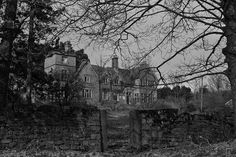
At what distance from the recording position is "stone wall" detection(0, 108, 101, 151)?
955cm

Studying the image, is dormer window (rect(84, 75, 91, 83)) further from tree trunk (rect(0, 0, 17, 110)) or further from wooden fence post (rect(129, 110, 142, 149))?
wooden fence post (rect(129, 110, 142, 149))

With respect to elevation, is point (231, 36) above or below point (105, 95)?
above

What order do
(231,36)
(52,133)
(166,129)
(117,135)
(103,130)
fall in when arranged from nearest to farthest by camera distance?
(231,36), (166,129), (103,130), (52,133), (117,135)

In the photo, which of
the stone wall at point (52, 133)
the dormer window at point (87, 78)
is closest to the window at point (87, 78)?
the dormer window at point (87, 78)

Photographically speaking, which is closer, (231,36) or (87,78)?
(231,36)

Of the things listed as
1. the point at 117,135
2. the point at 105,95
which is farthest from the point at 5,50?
the point at 105,95

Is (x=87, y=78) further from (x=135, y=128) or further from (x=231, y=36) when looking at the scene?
(x=231, y=36)

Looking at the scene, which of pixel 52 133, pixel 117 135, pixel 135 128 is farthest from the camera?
pixel 117 135

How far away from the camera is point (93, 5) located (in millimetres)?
5977

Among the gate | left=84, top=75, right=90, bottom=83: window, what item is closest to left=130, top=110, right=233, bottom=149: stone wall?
the gate

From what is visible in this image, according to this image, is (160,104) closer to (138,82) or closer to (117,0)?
(138,82)

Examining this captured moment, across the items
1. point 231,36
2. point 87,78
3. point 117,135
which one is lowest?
point 117,135

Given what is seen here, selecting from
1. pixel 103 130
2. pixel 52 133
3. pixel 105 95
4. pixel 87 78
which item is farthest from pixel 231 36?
pixel 105 95

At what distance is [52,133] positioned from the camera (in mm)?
9984
